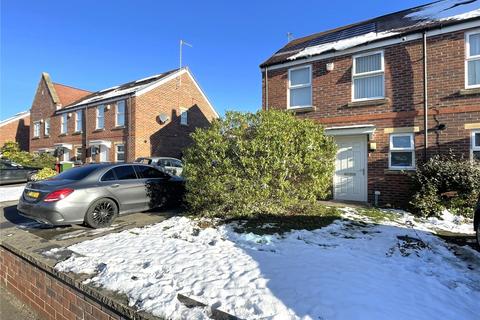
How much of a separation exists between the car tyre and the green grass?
101 inches

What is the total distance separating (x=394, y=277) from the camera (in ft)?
11.9

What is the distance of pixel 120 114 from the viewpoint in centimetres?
1986

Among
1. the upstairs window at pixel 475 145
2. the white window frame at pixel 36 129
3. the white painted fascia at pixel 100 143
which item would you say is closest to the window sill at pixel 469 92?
the upstairs window at pixel 475 145

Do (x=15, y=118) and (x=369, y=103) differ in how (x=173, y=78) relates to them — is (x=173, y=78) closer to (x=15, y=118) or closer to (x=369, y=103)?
(x=369, y=103)

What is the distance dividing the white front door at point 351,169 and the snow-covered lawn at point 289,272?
425cm

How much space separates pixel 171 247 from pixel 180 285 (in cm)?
139

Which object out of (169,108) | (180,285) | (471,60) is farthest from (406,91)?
(169,108)

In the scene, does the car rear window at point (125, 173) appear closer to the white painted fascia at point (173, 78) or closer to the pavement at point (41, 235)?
the pavement at point (41, 235)

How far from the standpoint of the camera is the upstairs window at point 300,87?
36.6 feet

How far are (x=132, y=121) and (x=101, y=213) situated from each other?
13505 mm

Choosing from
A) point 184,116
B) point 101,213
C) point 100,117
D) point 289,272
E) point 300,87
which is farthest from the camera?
point 184,116

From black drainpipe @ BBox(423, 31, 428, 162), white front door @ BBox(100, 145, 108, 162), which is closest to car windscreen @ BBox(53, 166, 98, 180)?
black drainpipe @ BBox(423, 31, 428, 162)

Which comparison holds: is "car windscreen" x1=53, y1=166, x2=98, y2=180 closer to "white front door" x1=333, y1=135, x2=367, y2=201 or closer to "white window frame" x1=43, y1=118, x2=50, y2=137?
"white front door" x1=333, y1=135, x2=367, y2=201

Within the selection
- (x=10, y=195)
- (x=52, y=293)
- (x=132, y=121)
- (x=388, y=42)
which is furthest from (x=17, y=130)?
(x=388, y=42)
